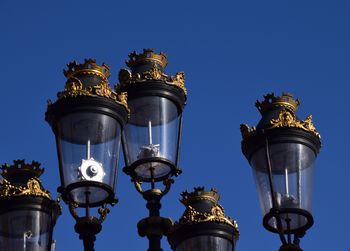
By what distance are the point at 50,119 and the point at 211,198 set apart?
3836mm

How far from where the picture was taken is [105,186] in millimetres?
12742

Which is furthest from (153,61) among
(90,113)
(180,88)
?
(90,113)

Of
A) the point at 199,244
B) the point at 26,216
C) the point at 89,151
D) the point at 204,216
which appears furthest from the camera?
the point at 204,216

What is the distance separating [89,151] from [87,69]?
1390 mm

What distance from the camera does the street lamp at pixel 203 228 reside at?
1600 cm

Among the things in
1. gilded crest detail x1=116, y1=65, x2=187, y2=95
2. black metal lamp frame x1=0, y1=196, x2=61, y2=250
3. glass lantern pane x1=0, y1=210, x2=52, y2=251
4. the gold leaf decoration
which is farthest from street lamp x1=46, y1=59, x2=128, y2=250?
glass lantern pane x1=0, y1=210, x2=52, y2=251

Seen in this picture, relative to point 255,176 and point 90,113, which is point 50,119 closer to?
point 90,113

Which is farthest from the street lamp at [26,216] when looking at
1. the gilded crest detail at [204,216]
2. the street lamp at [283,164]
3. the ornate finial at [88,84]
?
the street lamp at [283,164]

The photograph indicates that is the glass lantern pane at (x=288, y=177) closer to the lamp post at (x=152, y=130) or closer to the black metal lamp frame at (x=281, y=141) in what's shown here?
the black metal lamp frame at (x=281, y=141)

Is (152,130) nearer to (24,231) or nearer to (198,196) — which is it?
(24,231)

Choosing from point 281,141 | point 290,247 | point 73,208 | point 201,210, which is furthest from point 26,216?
point 290,247

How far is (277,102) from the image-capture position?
47.3ft

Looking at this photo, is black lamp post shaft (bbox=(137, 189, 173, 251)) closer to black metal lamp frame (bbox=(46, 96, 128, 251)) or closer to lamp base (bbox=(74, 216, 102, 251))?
black metal lamp frame (bbox=(46, 96, 128, 251))

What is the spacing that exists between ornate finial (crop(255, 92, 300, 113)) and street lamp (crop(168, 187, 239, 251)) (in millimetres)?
2323
